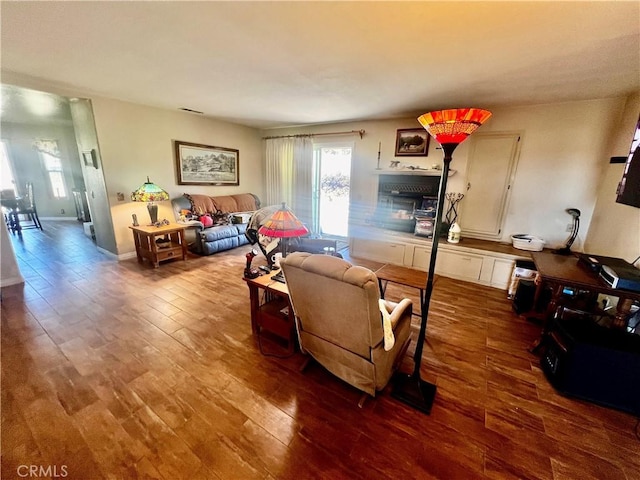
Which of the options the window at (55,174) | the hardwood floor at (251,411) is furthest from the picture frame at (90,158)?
the window at (55,174)

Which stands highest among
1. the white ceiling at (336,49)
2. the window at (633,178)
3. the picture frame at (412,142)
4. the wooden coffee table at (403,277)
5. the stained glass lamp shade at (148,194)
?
the white ceiling at (336,49)

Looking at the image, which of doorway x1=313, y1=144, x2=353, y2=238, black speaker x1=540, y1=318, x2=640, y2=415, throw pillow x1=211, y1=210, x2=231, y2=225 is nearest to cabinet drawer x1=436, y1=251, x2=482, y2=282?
black speaker x1=540, y1=318, x2=640, y2=415

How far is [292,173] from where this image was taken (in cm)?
557

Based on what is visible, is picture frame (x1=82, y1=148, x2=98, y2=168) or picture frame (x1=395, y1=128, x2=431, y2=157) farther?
picture frame (x1=395, y1=128, x2=431, y2=157)

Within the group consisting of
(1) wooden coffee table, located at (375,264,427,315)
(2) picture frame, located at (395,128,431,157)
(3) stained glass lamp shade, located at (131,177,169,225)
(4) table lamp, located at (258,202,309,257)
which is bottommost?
(1) wooden coffee table, located at (375,264,427,315)

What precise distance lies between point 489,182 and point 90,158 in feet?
20.1

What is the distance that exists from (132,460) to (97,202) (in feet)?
14.1

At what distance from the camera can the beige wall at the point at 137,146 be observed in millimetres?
3645

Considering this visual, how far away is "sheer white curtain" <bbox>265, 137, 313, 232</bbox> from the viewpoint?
209 inches

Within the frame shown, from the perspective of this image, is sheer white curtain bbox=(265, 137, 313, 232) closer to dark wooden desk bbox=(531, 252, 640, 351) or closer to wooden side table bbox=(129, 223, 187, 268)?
wooden side table bbox=(129, 223, 187, 268)

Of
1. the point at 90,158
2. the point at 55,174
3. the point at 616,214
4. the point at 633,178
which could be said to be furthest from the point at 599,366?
the point at 55,174

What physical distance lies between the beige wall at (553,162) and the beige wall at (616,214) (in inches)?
4.5

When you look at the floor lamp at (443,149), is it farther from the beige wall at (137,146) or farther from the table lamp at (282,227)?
the beige wall at (137,146)

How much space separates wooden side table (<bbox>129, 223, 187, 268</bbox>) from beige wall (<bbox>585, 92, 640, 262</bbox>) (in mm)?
5433
